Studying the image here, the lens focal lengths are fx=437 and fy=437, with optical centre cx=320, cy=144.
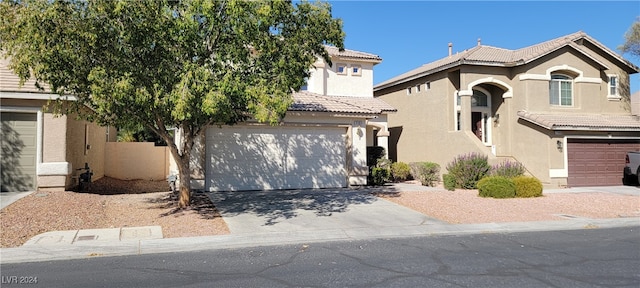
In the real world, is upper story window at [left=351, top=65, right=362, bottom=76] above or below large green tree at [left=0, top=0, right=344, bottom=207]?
above

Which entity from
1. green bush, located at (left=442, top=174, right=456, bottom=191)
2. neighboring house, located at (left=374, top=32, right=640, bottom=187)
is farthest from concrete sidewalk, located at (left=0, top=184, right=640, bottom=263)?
neighboring house, located at (left=374, top=32, right=640, bottom=187)

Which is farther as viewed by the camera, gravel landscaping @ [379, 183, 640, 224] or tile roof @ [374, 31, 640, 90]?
tile roof @ [374, 31, 640, 90]

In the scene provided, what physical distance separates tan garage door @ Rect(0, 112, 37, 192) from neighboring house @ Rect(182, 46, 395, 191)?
472cm

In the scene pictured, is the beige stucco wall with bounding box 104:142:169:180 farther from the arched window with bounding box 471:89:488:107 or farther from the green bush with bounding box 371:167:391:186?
the arched window with bounding box 471:89:488:107

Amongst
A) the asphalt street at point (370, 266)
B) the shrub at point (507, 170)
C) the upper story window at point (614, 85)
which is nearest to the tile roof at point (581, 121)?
the upper story window at point (614, 85)

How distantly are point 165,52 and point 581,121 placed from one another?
57.4 feet

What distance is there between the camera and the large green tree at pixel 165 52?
8141 millimetres

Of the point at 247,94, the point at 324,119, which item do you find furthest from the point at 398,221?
the point at 324,119

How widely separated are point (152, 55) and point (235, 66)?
5.67 ft

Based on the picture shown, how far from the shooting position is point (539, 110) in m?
19.6

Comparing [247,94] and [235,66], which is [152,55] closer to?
[235,66]

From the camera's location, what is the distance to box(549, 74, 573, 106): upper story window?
20.4 meters

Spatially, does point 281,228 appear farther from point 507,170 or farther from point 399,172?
point 399,172

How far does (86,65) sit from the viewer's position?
8719 millimetres
